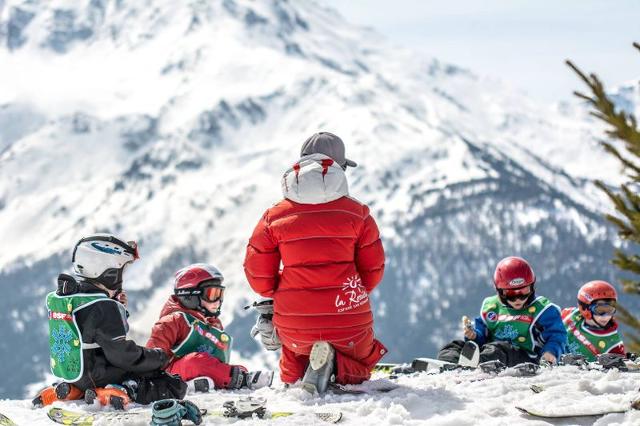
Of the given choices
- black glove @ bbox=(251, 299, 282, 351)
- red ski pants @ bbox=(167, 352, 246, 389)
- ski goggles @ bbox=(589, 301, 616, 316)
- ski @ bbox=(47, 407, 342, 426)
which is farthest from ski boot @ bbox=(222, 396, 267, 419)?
ski goggles @ bbox=(589, 301, 616, 316)

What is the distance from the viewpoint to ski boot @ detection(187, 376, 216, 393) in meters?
9.02

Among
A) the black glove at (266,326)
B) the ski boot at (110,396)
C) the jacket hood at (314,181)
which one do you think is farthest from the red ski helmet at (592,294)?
the ski boot at (110,396)

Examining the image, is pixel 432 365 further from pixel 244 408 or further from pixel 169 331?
pixel 244 408

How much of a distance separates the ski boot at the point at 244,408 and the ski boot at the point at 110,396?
3.34ft

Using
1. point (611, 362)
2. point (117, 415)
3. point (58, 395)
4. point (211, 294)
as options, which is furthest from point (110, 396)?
point (611, 362)

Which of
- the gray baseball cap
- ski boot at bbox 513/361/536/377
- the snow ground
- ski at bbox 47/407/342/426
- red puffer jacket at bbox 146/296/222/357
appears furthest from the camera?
red puffer jacket at bbox 146/296/222/357

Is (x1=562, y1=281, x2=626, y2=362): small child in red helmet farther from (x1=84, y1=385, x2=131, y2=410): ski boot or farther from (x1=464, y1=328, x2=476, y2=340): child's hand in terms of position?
(x1=84, y1=385, x2=131, y2=410): ski boot

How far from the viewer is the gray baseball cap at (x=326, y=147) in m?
8.89

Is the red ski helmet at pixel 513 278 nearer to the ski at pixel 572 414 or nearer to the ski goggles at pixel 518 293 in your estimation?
the ski goggles at pixel 518 293

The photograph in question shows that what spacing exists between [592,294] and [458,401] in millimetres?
5567

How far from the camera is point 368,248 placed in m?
8.58

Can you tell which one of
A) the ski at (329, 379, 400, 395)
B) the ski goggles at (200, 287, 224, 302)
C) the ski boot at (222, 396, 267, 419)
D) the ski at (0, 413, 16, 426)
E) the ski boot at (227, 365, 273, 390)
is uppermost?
the ski goggles at (200, 287, 224, 302)

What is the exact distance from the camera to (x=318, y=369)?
812cm

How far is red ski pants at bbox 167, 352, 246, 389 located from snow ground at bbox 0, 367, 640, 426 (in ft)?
2.37
